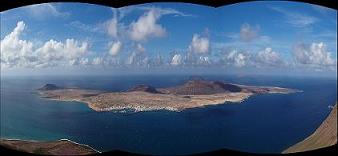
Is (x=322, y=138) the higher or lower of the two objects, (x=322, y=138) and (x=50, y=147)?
the higher

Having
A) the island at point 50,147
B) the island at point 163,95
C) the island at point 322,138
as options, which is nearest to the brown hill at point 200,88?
the island at point 163,95

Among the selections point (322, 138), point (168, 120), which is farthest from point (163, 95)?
point (322, 138)

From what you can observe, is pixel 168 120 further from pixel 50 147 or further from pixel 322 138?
pixel 322 138

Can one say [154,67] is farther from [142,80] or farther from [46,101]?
[46,101]

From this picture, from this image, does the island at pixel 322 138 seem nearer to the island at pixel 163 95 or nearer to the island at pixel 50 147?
the island at pixel 163 95

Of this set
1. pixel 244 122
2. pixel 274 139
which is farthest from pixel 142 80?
pixel 274 139

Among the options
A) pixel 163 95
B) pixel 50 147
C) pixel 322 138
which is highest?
pixel 163 95

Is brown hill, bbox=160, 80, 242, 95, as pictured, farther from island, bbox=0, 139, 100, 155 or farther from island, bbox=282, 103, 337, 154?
island, bbox=0, 139, 100, 155

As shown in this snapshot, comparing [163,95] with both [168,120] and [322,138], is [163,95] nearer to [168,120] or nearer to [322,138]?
[168,120]
